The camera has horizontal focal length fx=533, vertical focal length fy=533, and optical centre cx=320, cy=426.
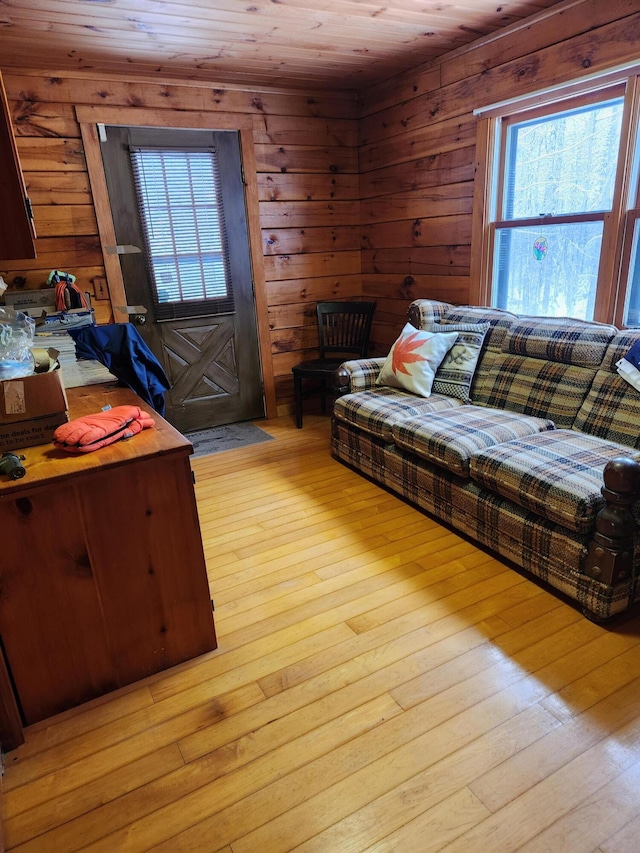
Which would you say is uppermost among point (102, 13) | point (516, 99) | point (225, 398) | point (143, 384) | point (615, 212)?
point (102, 13)

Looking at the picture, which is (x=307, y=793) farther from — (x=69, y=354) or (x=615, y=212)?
(x=615, y=212)

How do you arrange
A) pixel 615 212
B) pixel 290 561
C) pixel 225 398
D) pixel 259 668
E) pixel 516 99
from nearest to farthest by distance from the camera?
1. pixel 259 668
2. pixel 290 561
3. pixel 615 212
4. pixel 516 99
5. pixel 225 398

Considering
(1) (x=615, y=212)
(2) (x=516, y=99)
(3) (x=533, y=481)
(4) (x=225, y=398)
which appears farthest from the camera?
(4) (x=225, y=398)

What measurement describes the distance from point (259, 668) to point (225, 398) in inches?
108

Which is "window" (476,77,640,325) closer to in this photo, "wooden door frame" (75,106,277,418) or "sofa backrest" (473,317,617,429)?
"sofa backrest" (473,317,617,429)

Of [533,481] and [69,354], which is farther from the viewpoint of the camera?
[69,354]

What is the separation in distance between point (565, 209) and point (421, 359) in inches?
44.2

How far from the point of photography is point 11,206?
1.45m

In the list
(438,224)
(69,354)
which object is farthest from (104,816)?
(438,224)

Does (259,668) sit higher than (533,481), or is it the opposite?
(533,481)

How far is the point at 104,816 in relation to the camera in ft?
4.54

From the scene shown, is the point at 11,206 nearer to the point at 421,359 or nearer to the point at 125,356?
the point at 125,356

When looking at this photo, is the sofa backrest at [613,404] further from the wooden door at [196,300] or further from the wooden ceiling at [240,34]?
the wooden door at [196,300]

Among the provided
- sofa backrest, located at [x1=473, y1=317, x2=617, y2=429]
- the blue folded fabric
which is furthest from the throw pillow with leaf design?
the blue folded fabric
